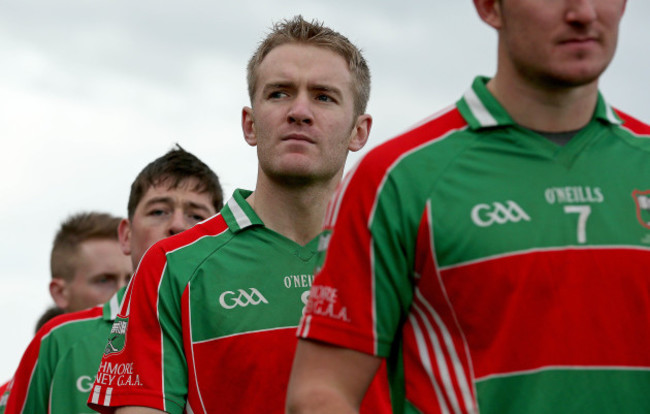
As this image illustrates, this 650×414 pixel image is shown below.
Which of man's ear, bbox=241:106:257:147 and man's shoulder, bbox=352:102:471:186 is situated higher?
man's ear, bbox=241:106:257:147

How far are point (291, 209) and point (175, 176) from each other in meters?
1.62

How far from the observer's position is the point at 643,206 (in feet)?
11.8

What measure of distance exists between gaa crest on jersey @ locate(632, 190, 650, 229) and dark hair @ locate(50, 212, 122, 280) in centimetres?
650

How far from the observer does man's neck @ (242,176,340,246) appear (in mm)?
5688

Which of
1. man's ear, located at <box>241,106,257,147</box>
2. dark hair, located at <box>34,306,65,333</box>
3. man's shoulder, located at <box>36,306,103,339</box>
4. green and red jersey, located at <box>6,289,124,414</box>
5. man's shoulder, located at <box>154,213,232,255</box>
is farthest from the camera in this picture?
dark hair, located at <box>34,306,65,333</box>

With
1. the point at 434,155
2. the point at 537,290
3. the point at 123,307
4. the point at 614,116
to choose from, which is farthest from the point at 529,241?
the point at 123,307

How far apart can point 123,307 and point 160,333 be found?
517mm

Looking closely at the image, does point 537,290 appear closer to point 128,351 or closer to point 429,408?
point 429,408

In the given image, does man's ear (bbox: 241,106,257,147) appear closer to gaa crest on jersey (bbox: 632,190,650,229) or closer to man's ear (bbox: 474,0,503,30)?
man's ear (bbox: 474,0,503,30)

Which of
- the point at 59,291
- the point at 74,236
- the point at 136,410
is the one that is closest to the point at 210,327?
the point at 136,410

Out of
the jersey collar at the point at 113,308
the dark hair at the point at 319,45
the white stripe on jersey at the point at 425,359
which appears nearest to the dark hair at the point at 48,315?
the jersey collar at the point at 113,308

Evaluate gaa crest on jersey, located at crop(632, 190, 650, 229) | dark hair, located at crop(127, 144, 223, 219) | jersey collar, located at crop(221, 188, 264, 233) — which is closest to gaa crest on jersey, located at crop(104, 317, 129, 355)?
jersey collar, located at crop(221, 188, 264, 233)

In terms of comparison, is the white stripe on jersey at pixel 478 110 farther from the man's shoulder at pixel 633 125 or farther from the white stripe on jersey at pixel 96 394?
the white stripe on jersey at pixel 96 394

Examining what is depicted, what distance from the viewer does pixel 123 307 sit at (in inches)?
228
